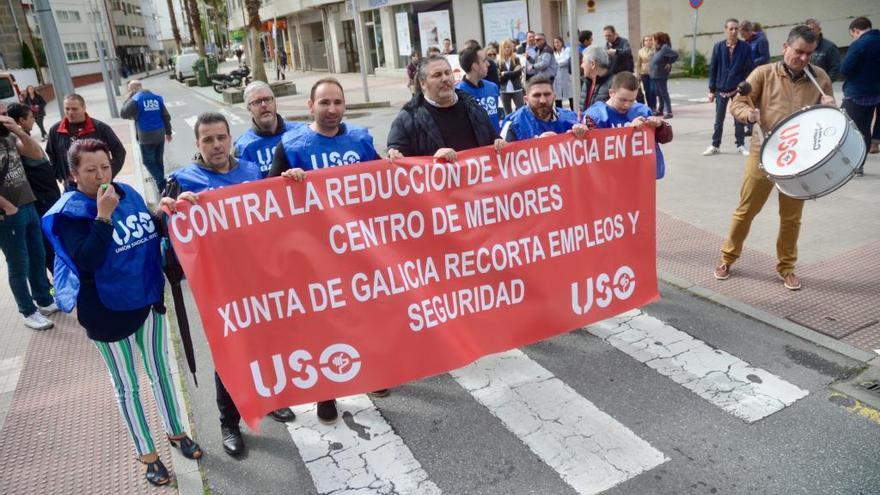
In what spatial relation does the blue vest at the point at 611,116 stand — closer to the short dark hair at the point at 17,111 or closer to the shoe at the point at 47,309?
the shoe at the point at 47,309

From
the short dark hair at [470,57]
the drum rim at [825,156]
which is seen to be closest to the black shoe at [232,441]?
the drum rim at [825,156]

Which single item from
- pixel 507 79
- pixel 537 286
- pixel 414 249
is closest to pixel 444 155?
pixel 414 249

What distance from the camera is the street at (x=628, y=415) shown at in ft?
11.6

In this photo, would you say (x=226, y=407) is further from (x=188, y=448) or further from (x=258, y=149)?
(x=258, y=149)

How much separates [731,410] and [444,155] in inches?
92.7

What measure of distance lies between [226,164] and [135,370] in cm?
127

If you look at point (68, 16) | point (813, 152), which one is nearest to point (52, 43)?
point (813, 152)

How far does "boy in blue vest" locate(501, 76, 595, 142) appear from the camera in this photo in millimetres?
4848

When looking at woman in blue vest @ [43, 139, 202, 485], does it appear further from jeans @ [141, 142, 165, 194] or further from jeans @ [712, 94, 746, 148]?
jeans @ [712, 94, 746, 148]

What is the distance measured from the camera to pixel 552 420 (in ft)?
13.5

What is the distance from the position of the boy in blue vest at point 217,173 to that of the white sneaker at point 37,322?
3272 mm

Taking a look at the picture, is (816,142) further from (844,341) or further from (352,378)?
(352,378)

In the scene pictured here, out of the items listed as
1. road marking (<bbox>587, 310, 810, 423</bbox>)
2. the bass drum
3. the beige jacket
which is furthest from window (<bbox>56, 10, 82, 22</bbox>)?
the bass drum

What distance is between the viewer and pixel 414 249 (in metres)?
3.96
